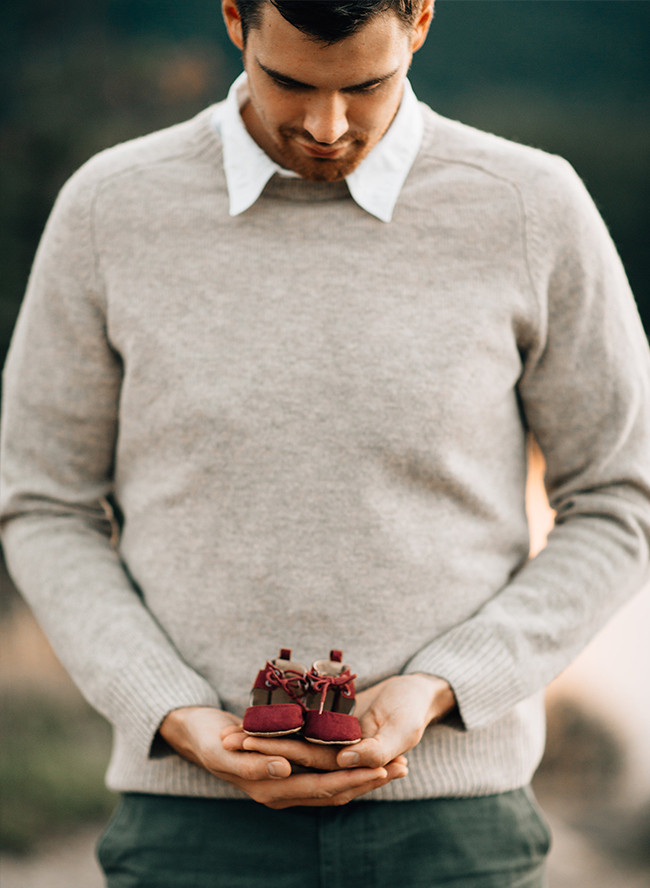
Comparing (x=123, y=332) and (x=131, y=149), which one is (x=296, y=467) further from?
(x=131, y=149)

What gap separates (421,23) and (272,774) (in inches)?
40.2

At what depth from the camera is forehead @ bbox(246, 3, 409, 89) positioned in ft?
3.44

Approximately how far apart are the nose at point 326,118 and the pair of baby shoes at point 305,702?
2.25 feet

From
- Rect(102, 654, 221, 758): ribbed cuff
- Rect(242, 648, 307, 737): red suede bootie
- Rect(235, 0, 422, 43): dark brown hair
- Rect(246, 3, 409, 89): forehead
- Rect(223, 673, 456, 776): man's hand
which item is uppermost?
Rect(235, 0, 422, 43): dark brown hair

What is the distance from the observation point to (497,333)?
120 centimetres

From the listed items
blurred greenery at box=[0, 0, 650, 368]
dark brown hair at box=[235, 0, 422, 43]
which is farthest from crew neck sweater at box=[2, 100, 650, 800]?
blurred greenery at box=[0, 0, 650, 368]

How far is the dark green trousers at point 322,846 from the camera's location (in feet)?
3.69

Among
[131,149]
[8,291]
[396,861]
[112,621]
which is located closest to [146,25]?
[8,291]

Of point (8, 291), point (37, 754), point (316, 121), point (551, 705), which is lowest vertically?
point (37, 754)

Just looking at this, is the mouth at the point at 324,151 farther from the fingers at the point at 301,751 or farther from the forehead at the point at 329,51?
the fingers at the point at 301,751

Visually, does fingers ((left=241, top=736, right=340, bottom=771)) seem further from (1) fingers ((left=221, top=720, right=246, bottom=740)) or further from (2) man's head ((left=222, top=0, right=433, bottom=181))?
(2) man's head ((left=222, top=0, right=433, bottom=181))

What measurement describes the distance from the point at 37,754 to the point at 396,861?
8.28ft

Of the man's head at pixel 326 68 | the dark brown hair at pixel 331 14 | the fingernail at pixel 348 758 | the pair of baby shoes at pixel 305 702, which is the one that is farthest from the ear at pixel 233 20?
the fingernail at pixel 348 758

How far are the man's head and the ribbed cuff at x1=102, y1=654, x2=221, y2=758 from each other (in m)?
0.73
